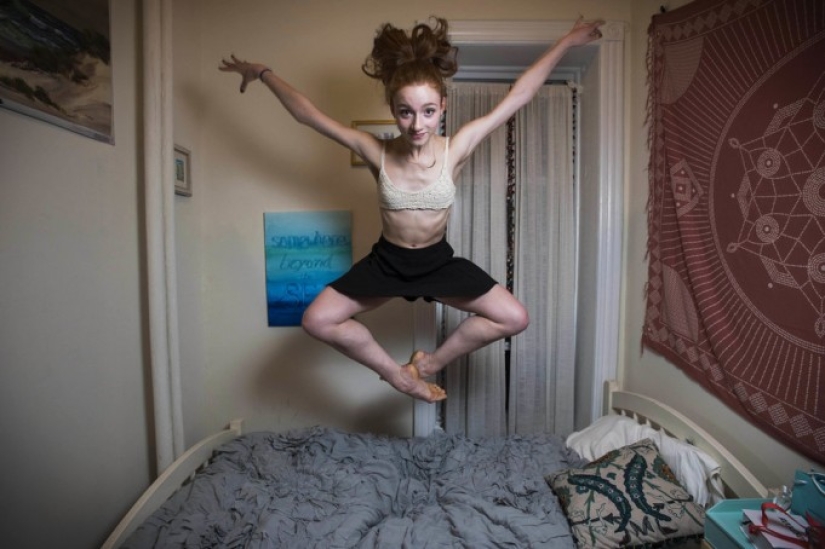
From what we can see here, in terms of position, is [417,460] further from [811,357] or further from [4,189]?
[4,189]

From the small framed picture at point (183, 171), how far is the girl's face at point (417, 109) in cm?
114

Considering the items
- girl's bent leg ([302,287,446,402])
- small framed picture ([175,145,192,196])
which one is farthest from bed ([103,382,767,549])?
small framed picture ([175,145,192,196])

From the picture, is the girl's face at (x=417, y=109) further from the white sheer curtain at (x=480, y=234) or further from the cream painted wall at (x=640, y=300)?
the cream painted wall at (x=640, y=300)

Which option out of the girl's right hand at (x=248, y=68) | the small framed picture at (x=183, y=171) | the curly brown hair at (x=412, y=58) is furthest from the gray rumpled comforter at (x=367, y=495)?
the girl's right hand at (x=248, y=68)

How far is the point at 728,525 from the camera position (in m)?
0.91

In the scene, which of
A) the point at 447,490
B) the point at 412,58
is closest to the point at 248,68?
the point at 412,58

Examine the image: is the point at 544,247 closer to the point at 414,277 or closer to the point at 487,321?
the point at 487,321

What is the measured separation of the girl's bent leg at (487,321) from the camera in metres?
1.40

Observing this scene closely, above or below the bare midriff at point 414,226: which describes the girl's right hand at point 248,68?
above

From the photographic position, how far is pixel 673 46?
1.55 meters

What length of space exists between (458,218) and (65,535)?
6.14 ft

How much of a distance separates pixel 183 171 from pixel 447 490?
5.91ft

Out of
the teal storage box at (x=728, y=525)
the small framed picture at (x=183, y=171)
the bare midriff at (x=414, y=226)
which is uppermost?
the small framed picture at (x=183, y=171)

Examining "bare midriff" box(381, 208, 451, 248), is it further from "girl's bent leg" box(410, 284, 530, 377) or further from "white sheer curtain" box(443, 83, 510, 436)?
"white sheer curtain" box(443, 83, 510, 436)
